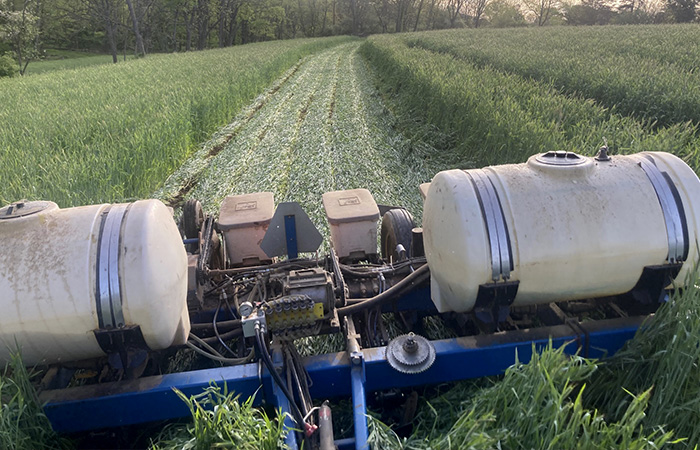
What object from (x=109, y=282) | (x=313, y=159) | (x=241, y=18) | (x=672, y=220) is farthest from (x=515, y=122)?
(x=241, y=18)

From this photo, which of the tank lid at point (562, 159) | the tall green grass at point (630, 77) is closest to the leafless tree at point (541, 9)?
the tall green grass at point (630, 77)

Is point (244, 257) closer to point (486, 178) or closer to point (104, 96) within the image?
point (486, 178)

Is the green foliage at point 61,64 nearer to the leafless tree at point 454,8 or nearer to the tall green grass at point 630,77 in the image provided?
the tall green grass at point 630,77

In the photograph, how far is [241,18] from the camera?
2574 inches

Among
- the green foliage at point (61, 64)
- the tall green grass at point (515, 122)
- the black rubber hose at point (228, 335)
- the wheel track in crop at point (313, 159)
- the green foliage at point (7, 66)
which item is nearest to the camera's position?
the black rubber hose at point (228, 335)

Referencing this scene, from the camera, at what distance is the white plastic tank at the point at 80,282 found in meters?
2.15

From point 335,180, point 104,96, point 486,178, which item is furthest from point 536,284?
point 104,96

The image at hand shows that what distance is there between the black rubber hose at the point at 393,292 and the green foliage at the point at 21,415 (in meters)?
1.60

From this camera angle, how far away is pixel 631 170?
2521 millimetres

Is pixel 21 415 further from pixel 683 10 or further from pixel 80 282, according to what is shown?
pixel 683 10

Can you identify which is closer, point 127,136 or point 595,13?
point 127,136

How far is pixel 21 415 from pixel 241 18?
71434 millimetres

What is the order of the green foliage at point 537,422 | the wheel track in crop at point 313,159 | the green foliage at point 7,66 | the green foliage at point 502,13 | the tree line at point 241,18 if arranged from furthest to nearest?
1. the green foliage at point 502,13
2. the tree line at point 241,18
3. the green foliage at point 7,66
4. the wheel track in crop at point 313,159
5. the green foliage at point 537,422

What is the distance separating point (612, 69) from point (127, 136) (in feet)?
34.1
